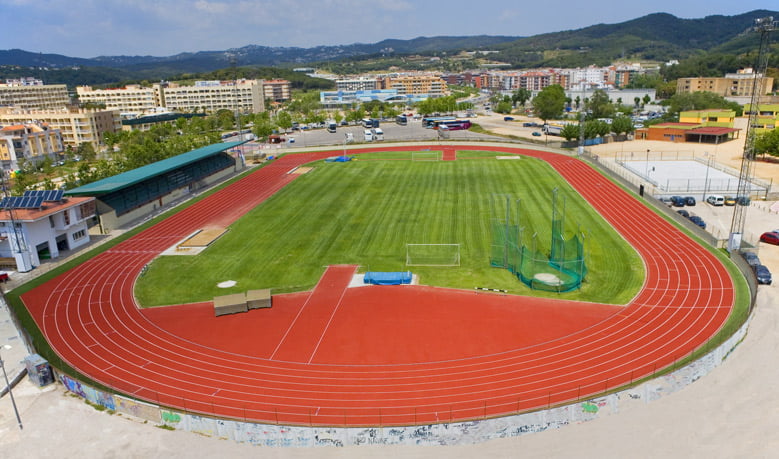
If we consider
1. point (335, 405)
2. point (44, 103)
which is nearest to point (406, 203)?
point (335, 405)

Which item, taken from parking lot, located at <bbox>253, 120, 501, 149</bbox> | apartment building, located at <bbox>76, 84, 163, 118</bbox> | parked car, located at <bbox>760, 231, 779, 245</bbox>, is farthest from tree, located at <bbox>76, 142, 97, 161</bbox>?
parked car, located at <bbox>760, 231, 779, 245</bbox>

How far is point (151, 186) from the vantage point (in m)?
51.4

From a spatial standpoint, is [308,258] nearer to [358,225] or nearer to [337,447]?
[358,225]

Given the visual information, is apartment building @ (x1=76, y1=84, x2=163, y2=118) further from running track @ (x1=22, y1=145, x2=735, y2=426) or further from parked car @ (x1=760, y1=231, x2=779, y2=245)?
parked car @ (x1=760, y1=231, x2=779, y2=245)

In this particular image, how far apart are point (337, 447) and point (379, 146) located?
70.7m

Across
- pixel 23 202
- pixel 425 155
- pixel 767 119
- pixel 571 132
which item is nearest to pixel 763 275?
pixel 23 202

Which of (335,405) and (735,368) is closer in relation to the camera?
(335,405)

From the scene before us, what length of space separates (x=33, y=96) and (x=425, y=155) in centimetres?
14924

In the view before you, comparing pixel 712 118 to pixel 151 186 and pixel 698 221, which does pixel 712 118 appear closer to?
pixel 698 221

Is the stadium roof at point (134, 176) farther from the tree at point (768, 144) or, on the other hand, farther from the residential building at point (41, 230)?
the tree at point (768, 144)

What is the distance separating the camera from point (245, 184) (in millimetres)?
61750

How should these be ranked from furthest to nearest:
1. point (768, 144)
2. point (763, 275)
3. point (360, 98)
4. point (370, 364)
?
point (360, 98), point (768, 144), point (763, 275), point (370, 364)

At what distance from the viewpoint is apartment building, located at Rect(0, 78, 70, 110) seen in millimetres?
158000

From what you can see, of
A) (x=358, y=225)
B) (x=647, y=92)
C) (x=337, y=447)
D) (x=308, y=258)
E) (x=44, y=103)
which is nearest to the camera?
(x=337, y=447)
